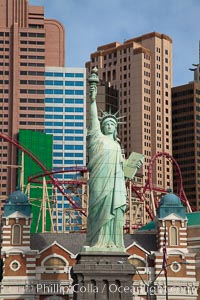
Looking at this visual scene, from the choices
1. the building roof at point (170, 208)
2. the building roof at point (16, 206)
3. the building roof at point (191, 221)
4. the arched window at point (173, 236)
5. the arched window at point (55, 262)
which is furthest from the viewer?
the building roof at point (191, 221)

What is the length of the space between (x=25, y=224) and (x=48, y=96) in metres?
71.1

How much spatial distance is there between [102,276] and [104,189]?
5.76m

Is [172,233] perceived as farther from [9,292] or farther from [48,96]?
[48,96]

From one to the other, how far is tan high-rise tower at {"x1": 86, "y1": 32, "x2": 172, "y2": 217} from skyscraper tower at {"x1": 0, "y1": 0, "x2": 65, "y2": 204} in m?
15.8

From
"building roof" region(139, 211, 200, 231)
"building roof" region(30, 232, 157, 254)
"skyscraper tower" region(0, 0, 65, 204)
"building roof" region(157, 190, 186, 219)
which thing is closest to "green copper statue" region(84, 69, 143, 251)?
"building roof" region(157, 190, 186, 219)

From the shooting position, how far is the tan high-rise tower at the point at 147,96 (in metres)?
137

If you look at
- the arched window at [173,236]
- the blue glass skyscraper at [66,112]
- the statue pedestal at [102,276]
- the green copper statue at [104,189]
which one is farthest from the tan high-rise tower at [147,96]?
the statue pedestal at [102,276]

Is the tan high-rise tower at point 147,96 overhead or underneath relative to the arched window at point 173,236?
overhead

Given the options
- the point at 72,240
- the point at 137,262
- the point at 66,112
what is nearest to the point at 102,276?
the point at 137,262

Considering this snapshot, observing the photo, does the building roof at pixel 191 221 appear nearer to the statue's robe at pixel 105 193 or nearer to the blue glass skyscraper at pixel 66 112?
the statue's robe at pixel 105 193

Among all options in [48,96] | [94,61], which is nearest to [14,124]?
[48,96]

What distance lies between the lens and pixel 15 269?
59375 millimetres

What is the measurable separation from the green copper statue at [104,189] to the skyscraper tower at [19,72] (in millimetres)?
69970

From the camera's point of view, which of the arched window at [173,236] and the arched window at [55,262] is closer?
the arched window at [55,262]
